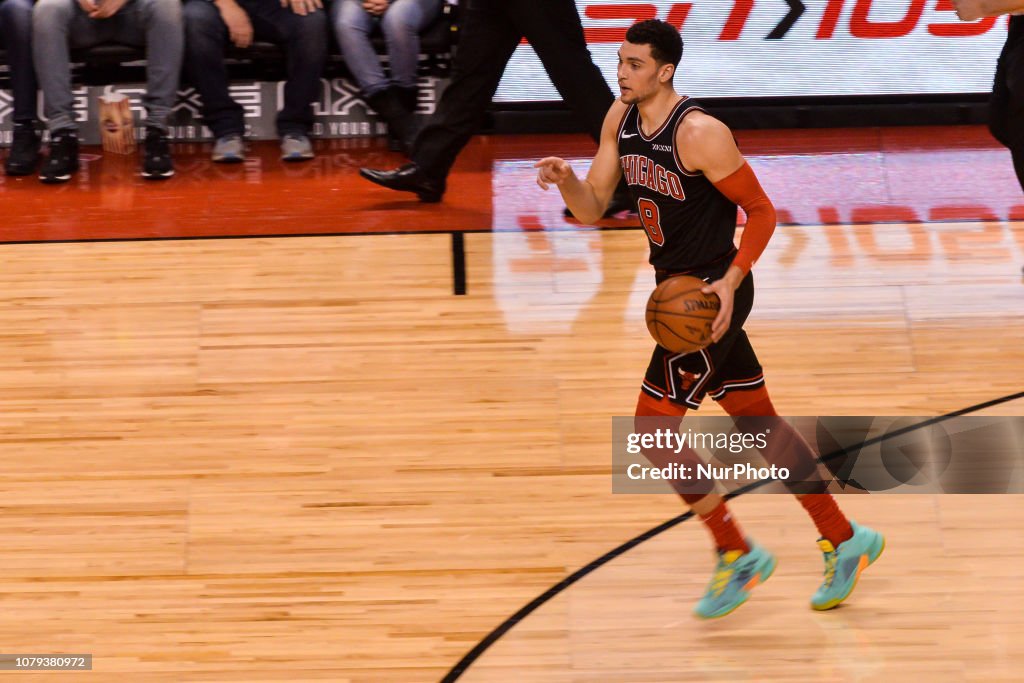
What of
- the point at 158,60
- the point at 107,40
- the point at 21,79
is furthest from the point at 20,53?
the point at 158,60

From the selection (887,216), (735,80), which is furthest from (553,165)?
(735,80)

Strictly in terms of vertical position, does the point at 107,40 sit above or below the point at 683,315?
below

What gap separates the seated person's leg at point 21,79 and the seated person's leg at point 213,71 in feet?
2.78

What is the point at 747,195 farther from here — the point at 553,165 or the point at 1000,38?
the point at 1000,38

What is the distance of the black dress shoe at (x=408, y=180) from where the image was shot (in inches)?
267

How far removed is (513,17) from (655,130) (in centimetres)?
255

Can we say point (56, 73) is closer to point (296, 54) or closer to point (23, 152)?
point (23, 152)

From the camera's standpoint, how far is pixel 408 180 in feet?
22.4

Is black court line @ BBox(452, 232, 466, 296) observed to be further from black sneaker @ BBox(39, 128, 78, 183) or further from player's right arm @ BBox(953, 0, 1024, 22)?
player's right arm @ BBox(953, 0, 1024, 22)

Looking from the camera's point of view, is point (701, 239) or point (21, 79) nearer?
point (701, 239)

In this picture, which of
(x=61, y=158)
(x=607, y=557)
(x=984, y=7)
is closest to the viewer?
(x=607, y=557)

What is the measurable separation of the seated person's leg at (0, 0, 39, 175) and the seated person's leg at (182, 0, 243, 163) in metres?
0.85

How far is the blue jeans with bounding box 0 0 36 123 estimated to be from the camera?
7188 millimetres

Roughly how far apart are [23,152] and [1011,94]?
202 inches
